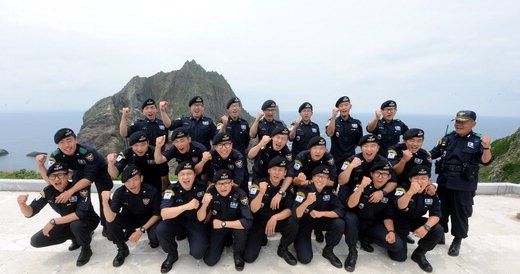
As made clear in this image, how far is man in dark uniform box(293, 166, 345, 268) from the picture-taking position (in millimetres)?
4801

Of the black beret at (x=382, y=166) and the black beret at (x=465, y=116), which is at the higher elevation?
the black beret at (x=465, y=116)

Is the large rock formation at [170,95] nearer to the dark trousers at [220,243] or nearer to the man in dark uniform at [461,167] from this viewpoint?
the dark trousers at [220,243]

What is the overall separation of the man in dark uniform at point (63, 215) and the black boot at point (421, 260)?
596cm

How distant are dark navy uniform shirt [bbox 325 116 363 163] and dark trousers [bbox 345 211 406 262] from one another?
1.91 meters

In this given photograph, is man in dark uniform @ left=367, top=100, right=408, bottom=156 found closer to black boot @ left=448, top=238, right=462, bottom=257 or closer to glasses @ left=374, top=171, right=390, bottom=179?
glasses @ left=374, top=171, right=390, bottom=179

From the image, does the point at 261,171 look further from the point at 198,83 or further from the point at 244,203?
the point at 198,83

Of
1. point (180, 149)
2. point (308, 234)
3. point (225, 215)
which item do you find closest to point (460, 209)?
point (308, 234)

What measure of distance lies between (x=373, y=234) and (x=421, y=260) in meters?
0.89

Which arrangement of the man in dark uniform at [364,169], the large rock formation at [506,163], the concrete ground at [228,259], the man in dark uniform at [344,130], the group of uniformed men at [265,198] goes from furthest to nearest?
the large rock formation at [506,163] < the man in dark uniform at [344,130] < the man in dark uniform at [364,169] < the group of uniformed men at [265,198] < the concrete ground at [228,259]

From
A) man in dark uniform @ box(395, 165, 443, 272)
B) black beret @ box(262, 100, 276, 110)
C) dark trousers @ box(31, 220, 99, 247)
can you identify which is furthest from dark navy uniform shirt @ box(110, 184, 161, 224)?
man in dark uniform @ box(395, 165, 443, 272)

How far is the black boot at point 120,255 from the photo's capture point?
184 inches

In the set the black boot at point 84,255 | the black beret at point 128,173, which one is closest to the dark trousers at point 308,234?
the black beret at point 128,173

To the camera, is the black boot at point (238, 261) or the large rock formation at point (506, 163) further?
the large rock formation at point (506, 163)

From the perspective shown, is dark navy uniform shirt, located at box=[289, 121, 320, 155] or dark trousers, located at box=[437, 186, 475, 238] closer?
dark trousers, located at box=[437, 186, 475, 238]
